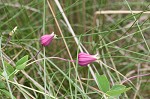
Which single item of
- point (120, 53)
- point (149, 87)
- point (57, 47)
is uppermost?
point (57, 47)

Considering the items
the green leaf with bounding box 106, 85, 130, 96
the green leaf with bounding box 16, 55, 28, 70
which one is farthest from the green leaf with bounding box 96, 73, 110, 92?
the green leaf with bounding box 16, 55, 28, 70

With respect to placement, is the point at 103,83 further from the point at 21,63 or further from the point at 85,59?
the point at 21,63

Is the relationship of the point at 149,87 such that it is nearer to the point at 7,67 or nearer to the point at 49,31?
the point at 49,31

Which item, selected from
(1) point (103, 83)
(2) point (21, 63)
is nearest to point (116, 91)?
(1) point (103, 83)

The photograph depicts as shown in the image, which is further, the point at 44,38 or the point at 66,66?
the point at 66,66

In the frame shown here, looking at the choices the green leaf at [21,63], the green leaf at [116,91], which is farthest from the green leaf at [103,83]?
the green leaf at [21,63]

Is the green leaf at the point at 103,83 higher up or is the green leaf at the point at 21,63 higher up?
the green leaf at the point at 21,63

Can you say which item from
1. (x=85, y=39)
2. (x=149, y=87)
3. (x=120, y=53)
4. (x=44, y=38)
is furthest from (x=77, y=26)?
(x=44, y=38)

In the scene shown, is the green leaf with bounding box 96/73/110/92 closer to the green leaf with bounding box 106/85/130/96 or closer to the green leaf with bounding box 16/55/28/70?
the green leaf with bounding box 106/85/130/96

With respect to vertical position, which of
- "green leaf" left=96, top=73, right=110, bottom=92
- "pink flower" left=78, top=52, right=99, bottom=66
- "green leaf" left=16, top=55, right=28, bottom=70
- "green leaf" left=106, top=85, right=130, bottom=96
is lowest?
"green leaf" left=106, top=85, right=130, bottom=96

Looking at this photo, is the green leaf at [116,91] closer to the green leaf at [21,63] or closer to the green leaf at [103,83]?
the green leaf at [103,83]

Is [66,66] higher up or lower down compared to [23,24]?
lower down
